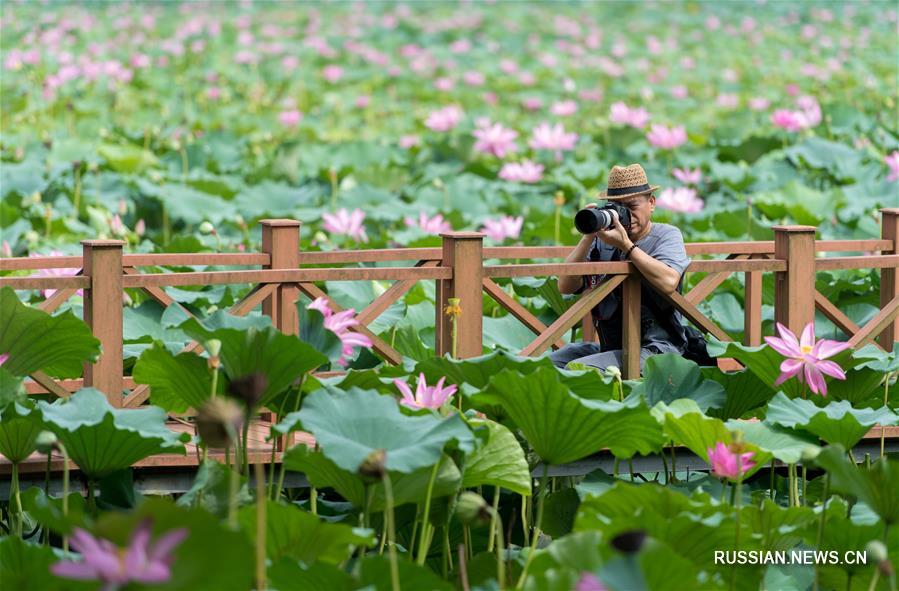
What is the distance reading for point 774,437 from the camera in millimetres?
3234

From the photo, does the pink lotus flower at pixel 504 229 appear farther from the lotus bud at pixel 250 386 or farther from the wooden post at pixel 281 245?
the lotus bud at pixel 250 386

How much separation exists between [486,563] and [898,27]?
50.1 ft

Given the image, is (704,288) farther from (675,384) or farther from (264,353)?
(264,353)

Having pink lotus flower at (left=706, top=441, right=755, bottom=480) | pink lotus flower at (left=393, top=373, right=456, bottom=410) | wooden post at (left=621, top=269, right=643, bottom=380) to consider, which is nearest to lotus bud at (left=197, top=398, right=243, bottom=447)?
pink lotus flower at (left=393, top=373, right=456, bottom=410)

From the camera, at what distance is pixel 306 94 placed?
40.1ft

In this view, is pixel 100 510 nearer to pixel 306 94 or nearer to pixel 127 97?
pixel 127 97

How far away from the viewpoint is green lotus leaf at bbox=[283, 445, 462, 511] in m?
2.88

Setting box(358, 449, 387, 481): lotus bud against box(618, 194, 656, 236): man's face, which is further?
box(618, 194, 656, 236): man's face

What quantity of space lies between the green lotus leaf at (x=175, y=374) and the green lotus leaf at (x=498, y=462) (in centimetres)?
57

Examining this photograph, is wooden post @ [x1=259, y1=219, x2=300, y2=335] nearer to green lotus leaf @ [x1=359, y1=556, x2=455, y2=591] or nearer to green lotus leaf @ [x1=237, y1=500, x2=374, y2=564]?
green lotus leaf @ [x1=237, y1=500, x2=374, y2=564]

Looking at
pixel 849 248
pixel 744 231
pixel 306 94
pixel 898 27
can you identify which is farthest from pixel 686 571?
pixel 898 27

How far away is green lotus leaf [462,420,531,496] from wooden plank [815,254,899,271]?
1237 mm

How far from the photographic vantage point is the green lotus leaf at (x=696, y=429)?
10.1 ft

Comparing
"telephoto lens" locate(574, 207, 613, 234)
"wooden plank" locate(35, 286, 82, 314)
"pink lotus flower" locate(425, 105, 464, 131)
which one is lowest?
"wooden plank" locate(35, 286, 82, 314)
